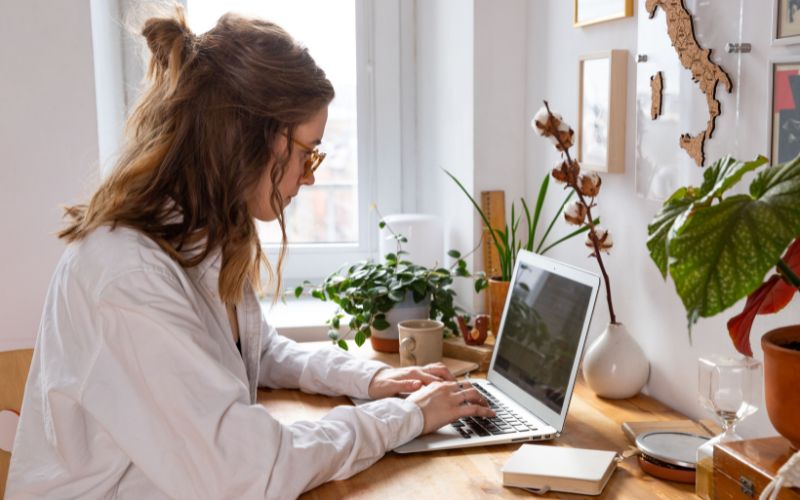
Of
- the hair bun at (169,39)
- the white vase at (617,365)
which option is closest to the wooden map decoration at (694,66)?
the white vase at (617,365)

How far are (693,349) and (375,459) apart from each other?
0.58 meters

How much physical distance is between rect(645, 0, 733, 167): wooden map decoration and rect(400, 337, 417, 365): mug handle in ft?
2.25

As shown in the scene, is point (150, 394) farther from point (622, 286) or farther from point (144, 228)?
point (622, 286)

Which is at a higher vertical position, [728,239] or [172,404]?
[728,239]

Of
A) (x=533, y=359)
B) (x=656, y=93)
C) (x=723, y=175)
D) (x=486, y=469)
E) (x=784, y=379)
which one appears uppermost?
(x=656, y=93)

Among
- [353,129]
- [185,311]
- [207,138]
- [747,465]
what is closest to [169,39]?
[207,138]

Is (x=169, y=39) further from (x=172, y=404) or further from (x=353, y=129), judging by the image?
(x=353, y=129)

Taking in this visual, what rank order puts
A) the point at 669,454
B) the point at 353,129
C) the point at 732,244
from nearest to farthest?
the point at 732,244
the point at 669,454
the point at 353,129

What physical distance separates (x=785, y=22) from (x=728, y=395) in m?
0.52

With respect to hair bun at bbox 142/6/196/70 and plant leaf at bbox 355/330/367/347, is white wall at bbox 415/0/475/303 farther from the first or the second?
hair bun at bbox 142/6/196/70

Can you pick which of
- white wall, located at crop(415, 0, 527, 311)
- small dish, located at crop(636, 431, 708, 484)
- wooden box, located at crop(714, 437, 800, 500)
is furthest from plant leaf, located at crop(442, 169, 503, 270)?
wooden box, located at crop(714, 437, 800, 500)

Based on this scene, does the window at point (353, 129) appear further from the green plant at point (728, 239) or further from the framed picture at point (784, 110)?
the green plant at point (728, 239)

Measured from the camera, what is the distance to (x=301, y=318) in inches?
96.6

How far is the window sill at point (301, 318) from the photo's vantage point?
2.36 metres
